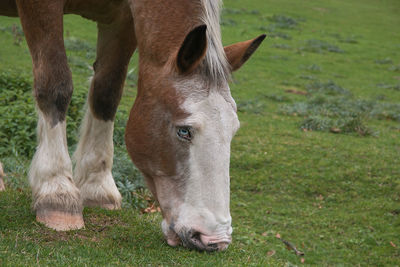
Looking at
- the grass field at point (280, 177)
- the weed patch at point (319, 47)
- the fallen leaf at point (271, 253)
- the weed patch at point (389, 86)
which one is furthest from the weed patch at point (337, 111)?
the weed patch at point (319, 47)

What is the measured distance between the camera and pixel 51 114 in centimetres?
438

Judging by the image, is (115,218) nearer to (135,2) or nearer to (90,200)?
(90,200)

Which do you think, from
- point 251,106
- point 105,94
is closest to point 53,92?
point 105,94

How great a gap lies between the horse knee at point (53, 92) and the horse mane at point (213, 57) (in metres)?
1.21

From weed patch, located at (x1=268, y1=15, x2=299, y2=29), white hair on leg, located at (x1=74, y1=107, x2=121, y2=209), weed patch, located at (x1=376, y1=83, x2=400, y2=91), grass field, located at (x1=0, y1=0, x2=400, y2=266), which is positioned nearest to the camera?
grass field, located at (x1=0, y1=0, x2=400, y2=266)

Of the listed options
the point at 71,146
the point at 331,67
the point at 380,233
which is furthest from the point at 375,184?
the point at 331,67

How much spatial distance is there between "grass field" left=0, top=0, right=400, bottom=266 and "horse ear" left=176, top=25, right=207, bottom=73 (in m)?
1.36

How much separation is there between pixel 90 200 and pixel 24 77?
5.40 metres

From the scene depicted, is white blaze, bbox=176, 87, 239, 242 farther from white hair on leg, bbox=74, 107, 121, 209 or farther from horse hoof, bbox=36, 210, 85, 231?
white hair on leg, bbox=74, 107, 121, 209

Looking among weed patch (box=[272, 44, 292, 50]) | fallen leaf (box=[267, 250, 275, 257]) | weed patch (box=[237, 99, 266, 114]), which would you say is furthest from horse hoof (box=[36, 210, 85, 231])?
weed patch (box=[272, 44, 292, 50])

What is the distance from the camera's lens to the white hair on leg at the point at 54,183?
13.9 feet

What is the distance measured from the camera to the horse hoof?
13.8 feet

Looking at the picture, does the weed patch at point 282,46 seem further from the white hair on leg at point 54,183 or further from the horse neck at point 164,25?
the white hair on leg at point 54,183

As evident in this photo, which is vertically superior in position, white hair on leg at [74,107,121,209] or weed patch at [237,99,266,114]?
white hair on leg at [74,107,121,209]
